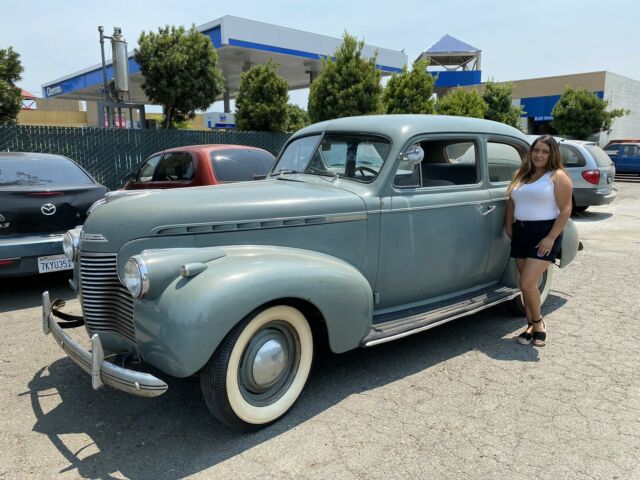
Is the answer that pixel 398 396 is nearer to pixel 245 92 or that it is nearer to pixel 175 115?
pixel 245 92

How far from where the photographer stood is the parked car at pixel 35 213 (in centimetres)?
481

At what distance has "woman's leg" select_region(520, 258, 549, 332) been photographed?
12.9ft

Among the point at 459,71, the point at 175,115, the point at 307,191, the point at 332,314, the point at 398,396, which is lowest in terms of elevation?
the point at 398,396

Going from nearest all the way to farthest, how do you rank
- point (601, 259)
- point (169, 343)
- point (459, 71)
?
point (169, 343) → point (601, 259) → point (459, 71)

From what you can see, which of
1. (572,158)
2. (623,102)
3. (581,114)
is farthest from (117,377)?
(623,102)

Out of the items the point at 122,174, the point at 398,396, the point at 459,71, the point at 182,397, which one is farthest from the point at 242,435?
the point at 459,71

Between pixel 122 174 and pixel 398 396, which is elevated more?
pixel 122 174

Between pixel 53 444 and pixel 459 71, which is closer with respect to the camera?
pixel 53 444

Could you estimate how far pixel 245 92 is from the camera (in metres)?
14.7

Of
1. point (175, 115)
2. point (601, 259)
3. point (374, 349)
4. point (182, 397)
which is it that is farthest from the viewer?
point (175, 115)

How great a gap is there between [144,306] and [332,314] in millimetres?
1100

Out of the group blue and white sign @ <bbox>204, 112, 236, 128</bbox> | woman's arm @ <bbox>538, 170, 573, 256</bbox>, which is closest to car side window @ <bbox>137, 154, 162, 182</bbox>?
woman's arm @ <bbox>538, 170, 573, 256</bbox>

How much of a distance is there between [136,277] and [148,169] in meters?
6.29

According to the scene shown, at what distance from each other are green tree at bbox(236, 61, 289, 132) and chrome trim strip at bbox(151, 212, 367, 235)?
38.5 ft
